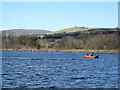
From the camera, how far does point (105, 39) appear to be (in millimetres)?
160250

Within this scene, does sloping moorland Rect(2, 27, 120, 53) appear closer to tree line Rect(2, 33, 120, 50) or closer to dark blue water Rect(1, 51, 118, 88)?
tree line Rect(2, 33, 120, 50)

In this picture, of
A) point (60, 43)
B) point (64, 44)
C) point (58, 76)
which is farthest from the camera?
point (60, 43)

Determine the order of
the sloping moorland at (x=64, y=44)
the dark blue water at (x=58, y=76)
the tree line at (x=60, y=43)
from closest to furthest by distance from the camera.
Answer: the dark blue water at (x=58, y=76) < the sloping moorland at (x=64, y=44) < the tree line at (x=60, y=43)

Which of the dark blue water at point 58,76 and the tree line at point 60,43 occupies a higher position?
the tree line at point 60,43

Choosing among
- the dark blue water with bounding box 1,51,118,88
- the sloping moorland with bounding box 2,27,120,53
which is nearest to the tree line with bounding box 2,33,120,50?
the sloping moorland with bounding box 2,27,120,53

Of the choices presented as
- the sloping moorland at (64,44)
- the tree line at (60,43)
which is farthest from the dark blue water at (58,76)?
the tree line at (60,43)

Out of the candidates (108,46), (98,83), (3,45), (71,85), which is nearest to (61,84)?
(71,85)

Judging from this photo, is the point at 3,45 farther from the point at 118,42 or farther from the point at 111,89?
the point at 111,89

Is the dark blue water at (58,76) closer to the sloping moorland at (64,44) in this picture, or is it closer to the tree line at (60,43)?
the sloping moorland at (64,44)

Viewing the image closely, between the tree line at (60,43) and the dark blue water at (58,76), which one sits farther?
the tree line at (60,43)

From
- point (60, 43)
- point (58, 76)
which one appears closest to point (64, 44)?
point (60, 43)

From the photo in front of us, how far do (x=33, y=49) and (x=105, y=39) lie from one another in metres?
37.3

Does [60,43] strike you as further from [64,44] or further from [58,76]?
[58,76]

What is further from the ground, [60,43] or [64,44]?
[60,43]
